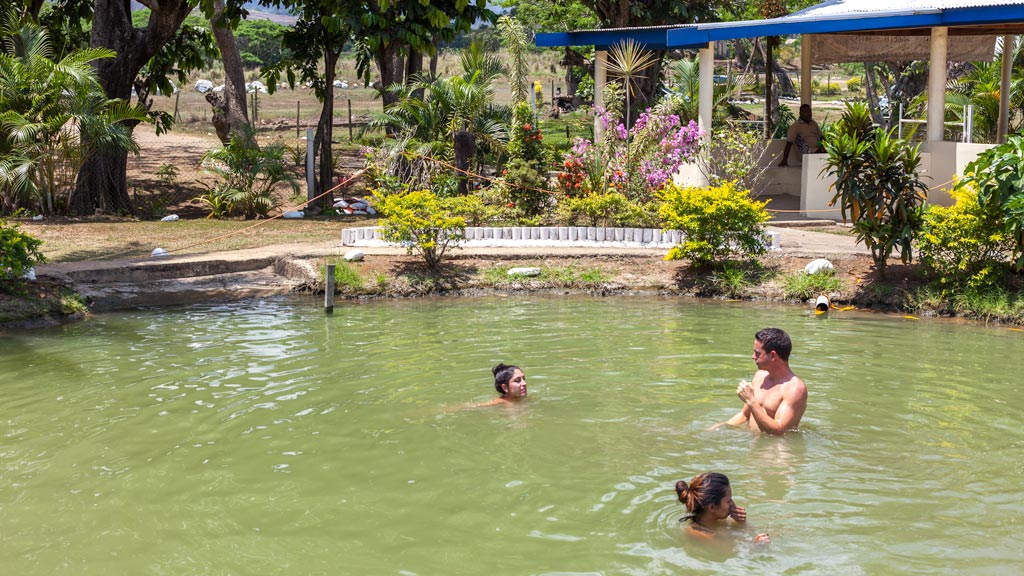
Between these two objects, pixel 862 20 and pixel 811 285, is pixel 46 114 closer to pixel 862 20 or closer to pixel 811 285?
pixel 811 285

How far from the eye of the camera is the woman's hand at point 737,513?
20.7ft

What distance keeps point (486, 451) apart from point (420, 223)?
7197 mm

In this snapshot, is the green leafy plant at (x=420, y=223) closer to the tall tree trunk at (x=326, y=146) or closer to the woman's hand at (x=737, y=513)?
the tall tree trunk at (x=326, y=146)

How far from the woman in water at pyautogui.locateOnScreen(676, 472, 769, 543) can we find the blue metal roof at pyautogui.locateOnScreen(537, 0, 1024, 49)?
12.6 metres

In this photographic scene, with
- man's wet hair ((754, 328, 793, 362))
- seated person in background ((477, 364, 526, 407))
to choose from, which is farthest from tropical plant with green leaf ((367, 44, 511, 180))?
man's wet hair ((754, 328, 793, 362))

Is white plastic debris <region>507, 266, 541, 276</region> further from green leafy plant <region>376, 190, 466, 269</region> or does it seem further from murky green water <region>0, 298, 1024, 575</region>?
murky green water <region>0, 298, 1024, 575</region>

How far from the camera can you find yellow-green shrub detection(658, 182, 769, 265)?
47.5 ft

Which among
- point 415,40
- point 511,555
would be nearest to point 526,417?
point 511,555

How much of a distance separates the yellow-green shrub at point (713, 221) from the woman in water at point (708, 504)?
8.50 metres

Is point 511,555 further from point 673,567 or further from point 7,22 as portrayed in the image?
point 7,22

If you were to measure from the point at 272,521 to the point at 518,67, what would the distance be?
54.1 feet

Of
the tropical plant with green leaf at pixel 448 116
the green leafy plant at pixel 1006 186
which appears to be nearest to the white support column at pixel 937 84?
the green leafy plant at pixel 1006 186

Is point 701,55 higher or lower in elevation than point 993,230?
higher

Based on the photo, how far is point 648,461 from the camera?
7.84m
